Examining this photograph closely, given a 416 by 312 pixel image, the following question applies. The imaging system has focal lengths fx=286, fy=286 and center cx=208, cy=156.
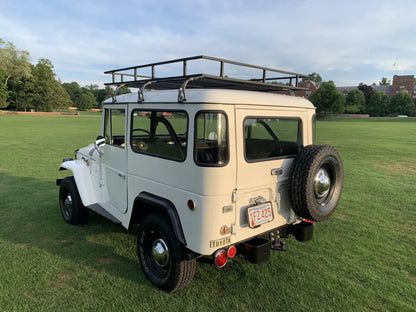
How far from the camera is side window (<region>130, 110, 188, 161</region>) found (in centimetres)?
290

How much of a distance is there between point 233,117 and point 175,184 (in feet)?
2.90

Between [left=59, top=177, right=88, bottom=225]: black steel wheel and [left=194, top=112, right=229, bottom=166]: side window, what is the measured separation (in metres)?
2.94

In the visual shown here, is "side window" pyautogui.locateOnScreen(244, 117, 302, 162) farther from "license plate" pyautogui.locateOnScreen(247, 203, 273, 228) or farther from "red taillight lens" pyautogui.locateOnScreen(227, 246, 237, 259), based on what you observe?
"red taillight lens" pyautogui.locateOnScreen(227, 246, 237, 259)

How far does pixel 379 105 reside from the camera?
76688 millimetres

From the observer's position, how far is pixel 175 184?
9.48 feet

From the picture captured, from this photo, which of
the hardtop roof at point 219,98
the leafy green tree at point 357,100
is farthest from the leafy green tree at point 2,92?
the leafy green tree at point 357,100

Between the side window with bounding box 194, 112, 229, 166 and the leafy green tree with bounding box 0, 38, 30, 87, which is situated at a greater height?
the leafy green tree with bounding box 0, 38, 30, 87

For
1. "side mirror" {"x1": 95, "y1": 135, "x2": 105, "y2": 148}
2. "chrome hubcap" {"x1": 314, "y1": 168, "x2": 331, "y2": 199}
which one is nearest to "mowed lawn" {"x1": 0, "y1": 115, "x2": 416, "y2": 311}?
"chrome hubcap" {"x1": 314, "y1": 168, "x2": 331, "y2": 199}

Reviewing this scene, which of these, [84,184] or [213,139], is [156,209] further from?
[84,184]

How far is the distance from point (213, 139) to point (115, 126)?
1818 mm

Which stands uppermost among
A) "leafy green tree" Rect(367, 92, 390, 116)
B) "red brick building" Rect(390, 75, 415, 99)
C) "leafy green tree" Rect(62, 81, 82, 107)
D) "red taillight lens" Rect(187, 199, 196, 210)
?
"red brick building" Rect(390, 75, 415, 99)

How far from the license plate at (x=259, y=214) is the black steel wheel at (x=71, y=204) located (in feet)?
10.3

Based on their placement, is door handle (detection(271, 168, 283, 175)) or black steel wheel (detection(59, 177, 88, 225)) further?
black steel wheel (detection(59, 177, 88, 225))

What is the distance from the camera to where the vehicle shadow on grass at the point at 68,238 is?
3.68 metres
